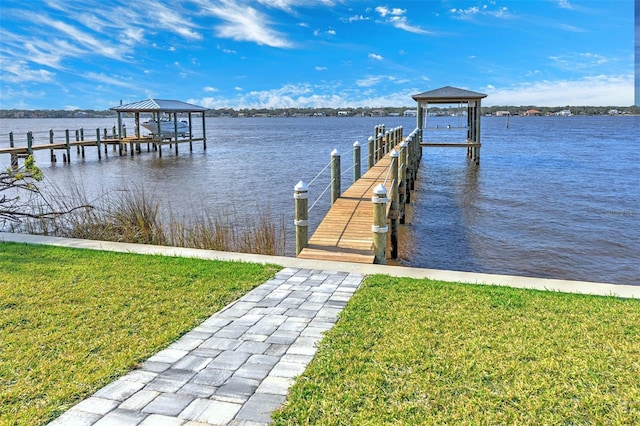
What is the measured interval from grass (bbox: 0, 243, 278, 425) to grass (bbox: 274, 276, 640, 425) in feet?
5.29

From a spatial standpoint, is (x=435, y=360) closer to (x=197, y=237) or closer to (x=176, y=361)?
(x=176, y=361)

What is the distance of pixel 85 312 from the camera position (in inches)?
223

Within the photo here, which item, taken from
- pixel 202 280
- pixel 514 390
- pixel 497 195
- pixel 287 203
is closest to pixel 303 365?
→ pixel 514 390

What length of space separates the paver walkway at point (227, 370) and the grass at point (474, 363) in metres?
0.20

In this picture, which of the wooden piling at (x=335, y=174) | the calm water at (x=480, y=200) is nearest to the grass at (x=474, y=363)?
the calm water at (x=480, y=200)

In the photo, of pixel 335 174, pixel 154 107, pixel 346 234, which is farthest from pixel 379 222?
pixel 154 107

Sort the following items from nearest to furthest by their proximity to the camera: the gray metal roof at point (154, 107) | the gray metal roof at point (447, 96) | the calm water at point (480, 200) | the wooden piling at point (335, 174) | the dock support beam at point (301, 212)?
1. the dock support beam at point (301, 212)
2. the calm water at point (480, 200)
3. the wooden piling at point (335, 174)
4. the gray metal roof at point (447, 96)
5. the gray metal roof at point (154, 107)

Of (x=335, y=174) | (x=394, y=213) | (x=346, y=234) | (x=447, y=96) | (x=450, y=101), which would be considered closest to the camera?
(x=346, y=234)

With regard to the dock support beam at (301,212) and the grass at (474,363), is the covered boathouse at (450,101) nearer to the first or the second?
the dock support beam at (301,212)

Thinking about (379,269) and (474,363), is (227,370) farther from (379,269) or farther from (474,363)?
(379,269)

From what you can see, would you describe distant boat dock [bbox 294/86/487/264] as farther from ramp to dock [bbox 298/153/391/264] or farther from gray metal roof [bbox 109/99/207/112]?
gray metal roof [bbox 109/99/207/112]

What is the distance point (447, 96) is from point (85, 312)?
2481 centimetres

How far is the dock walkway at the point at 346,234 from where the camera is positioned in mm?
8445

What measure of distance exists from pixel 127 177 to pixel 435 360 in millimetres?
25415
